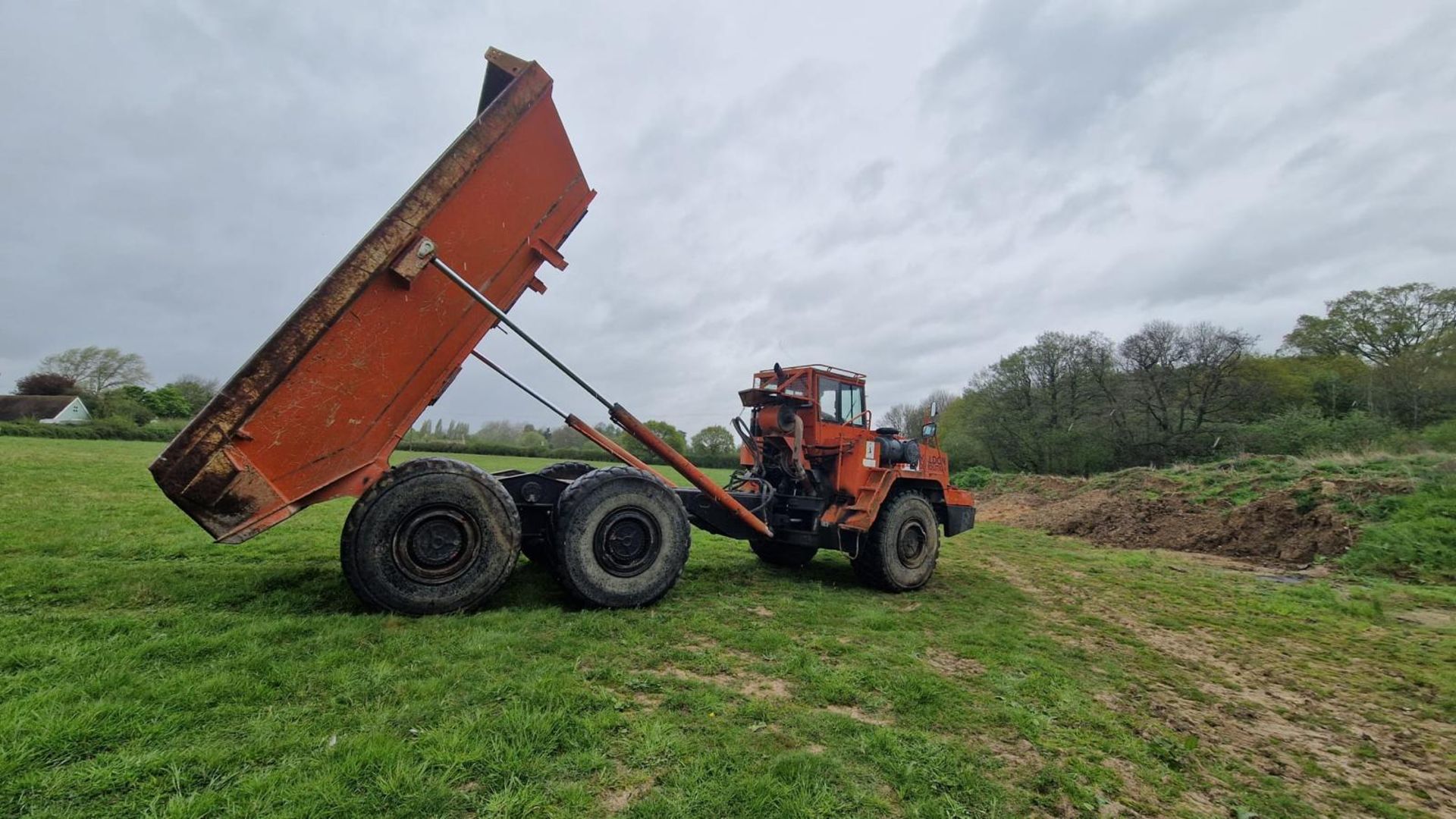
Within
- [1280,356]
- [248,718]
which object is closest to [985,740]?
[248,718]

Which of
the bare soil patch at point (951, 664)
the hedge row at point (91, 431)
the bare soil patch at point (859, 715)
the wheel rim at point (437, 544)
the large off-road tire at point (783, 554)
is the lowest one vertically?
the bare soil patch at point (951, 664)

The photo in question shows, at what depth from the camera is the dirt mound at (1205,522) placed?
11281mm

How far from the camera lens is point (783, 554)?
28.8 feet

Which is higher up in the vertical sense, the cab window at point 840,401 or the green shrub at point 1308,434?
the green shrub at point 1308,434

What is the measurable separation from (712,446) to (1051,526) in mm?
24400

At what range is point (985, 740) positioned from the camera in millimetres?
3336

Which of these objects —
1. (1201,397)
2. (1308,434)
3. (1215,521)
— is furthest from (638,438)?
(1201,397)

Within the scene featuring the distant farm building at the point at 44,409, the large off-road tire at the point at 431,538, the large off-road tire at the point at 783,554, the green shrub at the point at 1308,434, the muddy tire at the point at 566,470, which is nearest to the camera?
the large off-road tire at the point at 431,538

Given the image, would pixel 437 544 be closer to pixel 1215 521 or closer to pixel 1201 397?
pixel 1215 521

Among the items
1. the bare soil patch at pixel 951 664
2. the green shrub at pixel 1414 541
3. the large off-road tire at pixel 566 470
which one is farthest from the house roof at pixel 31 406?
the green shrub at pixel 1414 541

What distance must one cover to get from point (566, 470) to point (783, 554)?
3805 millimetres

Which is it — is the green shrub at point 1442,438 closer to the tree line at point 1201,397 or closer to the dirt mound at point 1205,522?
the tree line at point 1201,397

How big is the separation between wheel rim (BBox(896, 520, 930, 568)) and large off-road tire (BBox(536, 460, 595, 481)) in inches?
164

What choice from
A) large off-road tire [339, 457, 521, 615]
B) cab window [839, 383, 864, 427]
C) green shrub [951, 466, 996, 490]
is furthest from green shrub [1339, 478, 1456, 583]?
green shrub [951, 466, 996, 490]
